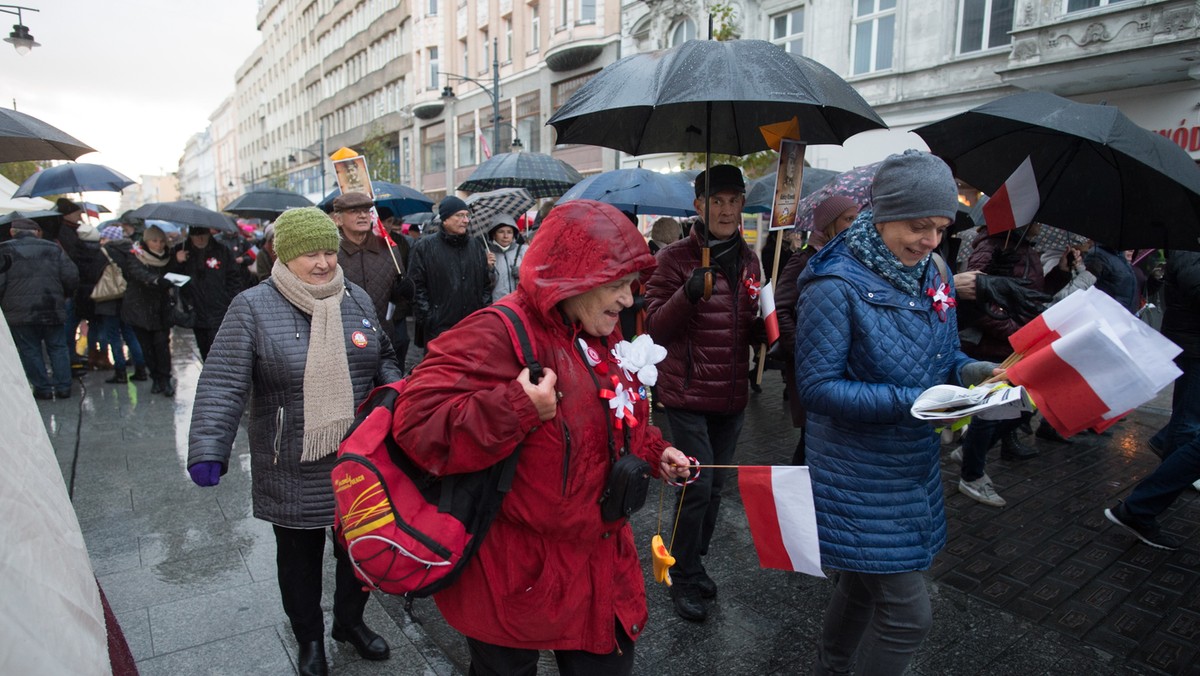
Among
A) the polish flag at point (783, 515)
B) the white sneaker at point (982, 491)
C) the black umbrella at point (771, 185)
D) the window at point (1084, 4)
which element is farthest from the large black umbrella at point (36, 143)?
the window at point (1084, 4)

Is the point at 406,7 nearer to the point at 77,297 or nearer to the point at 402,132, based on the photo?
the point at 402,132

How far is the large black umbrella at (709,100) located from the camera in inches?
122

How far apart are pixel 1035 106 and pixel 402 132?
4557cm

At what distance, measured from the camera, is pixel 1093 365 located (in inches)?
71.8

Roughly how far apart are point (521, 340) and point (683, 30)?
2278 centimetres

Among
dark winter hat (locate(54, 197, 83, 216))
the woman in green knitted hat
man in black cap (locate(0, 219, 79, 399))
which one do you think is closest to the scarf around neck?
the woman in green knitted hat

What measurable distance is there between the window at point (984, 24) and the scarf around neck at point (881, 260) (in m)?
14.5

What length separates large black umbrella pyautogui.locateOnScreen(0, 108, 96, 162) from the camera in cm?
417

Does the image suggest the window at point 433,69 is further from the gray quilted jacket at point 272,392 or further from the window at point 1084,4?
the gray quilted jacket at point 272,392

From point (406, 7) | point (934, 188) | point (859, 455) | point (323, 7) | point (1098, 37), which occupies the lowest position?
point (859, 455)

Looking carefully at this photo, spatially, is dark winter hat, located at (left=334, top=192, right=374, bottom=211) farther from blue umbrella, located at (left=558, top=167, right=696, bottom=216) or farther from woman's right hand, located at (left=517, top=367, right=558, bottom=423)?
woman's right hand, located at (left=517, top=367, right=558, bottom=423)

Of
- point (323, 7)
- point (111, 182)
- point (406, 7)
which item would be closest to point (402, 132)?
point (406, 7)

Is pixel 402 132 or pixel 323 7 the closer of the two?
pixel 402 132

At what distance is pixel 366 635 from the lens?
3.13m
